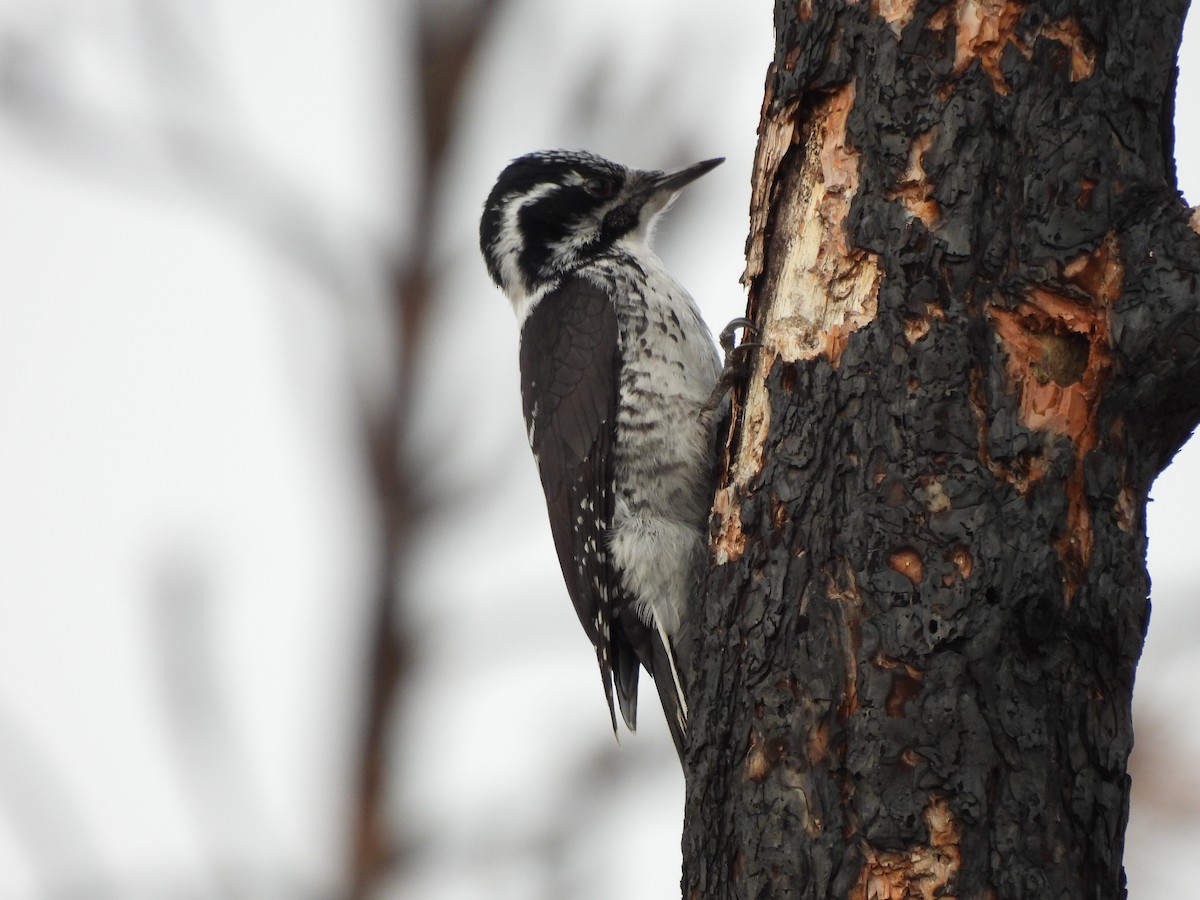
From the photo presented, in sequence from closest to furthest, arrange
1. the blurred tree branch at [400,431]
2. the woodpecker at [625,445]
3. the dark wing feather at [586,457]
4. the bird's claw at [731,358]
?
the blurred tree branch at [400,431] → the bird's claw at [731,358] → the woodpecker at [625,445] → the dark wing feather at [586,457]

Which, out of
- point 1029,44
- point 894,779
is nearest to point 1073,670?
point 894,779

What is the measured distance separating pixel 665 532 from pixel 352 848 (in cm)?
150

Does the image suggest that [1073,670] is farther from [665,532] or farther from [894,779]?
[665,532]

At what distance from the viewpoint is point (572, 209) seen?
4605mm

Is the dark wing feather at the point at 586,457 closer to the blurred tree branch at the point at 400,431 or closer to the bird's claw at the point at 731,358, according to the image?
the bird's claw at the point at 731,358

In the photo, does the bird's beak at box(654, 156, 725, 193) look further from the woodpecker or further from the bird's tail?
the bird's tail

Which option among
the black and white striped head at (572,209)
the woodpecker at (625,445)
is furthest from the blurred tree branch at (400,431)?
the black and white striped head at (572,209)

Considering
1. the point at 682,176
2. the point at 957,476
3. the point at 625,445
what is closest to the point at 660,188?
the point at 682,176

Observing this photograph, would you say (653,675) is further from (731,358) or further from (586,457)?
(731,358)

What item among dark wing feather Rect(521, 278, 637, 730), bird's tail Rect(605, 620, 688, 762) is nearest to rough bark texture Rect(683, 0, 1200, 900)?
bird's tail Rect(605, 620, 688, 762)

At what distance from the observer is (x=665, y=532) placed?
3.81 meters

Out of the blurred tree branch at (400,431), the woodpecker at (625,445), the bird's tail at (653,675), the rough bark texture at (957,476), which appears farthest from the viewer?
the woodpecker at (625,445)

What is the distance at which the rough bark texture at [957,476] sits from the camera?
6.84ft

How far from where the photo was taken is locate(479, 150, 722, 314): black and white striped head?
4.54 metres
